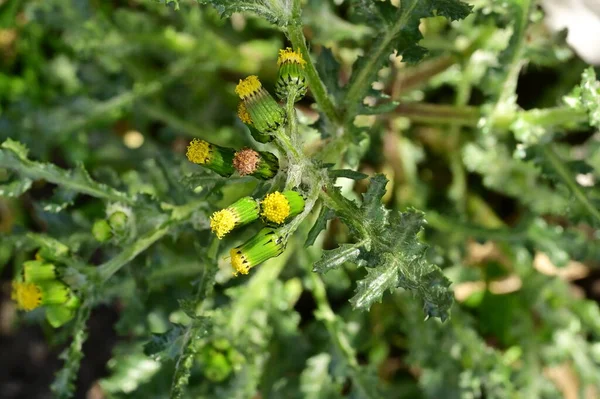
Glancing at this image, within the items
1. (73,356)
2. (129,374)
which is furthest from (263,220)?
(129,374)

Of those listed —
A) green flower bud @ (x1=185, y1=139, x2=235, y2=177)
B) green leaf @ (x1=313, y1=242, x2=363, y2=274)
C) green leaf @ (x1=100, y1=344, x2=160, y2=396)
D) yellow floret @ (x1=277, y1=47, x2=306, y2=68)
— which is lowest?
green leaf @ (x1=100, y1=344, x2=160, y2=396)

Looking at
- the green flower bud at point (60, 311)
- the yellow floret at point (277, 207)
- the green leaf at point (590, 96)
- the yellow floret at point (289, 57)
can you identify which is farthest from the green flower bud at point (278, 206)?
the green leaf at point (590, 96)

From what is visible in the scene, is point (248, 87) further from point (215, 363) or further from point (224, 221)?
point (215, 363)

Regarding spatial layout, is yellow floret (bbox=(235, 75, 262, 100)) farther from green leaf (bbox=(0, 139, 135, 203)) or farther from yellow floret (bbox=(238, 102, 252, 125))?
green leaf (bbox=(0, 139, 135, 203))

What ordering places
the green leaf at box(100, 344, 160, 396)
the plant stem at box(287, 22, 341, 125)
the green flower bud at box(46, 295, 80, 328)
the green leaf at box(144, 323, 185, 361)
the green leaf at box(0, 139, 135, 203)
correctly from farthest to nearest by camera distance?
the green leaf at box(100, 344, 160, 396), the green leaf at box(0, 139, 135, 203), the green flower bud at box(46, 295, 80, 328), the green leaf at box(144, 323, 185, 361), the plant stem at box(287, 22, 341, 125)

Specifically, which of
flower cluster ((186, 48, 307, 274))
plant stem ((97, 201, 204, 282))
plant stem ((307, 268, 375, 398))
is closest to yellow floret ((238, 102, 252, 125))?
flower cluster ((186, 48, 307, 274))

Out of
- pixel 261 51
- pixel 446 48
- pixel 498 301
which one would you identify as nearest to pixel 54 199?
pixel 261 51

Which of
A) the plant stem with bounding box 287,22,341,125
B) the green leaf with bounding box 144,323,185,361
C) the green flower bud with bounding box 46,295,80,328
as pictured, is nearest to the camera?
the plant stem with bounding box 287,22,341,125
